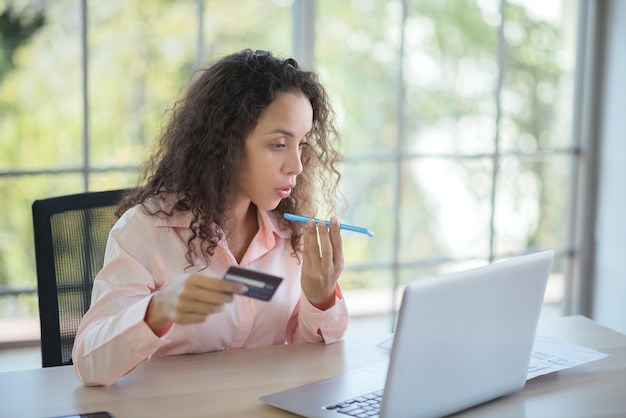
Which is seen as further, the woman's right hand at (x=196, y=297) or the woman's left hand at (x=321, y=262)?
the woman's left hand at (x=321, y=262)

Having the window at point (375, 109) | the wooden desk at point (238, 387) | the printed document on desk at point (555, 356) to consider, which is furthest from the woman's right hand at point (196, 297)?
the window at point (375, 109)

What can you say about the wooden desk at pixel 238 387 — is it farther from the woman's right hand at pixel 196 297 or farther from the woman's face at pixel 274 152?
the woman's face at pixel 274 152

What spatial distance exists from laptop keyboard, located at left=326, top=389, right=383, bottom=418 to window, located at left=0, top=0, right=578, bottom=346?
4.53 feet

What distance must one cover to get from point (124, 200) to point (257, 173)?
11.7 inches

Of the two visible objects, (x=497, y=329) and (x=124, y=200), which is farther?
(x=124, y=200)

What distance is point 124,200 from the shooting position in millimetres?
1955

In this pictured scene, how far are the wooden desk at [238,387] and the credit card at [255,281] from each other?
23 cm

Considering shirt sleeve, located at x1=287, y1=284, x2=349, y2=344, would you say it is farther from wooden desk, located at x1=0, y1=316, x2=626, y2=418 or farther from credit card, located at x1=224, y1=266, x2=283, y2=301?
credit card, located at x1=224, y1=266, x2=283, y2=301

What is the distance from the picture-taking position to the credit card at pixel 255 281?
1.40 m

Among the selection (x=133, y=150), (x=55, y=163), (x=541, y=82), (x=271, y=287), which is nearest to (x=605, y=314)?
(x=541, y=82)

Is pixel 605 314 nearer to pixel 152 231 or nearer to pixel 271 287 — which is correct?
pixel 152 231

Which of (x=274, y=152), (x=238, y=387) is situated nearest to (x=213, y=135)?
(x=274, y=152)

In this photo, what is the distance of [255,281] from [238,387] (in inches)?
12.2

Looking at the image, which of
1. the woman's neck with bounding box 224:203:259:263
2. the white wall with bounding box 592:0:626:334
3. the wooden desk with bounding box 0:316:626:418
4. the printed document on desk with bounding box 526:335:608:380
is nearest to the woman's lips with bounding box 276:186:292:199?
the woman's neck with bounding box 224:203:259:263
